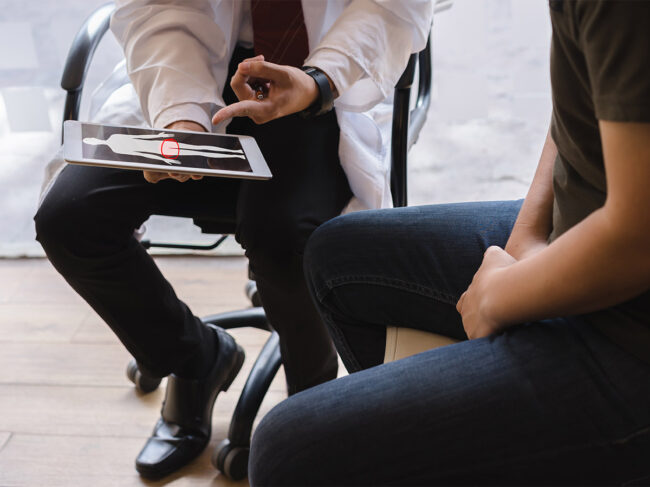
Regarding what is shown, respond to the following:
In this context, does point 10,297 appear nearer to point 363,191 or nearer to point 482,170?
point 363,191

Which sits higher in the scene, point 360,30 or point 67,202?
point 360,30

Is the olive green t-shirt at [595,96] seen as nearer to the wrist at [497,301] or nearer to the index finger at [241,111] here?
the wrist at [497,301]

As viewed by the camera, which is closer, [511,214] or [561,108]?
[561,108]

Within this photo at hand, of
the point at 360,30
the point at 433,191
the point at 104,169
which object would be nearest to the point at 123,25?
the point at 104,169

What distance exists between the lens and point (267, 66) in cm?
94

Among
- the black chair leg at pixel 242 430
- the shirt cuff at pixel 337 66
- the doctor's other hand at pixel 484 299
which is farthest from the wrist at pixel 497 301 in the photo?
the black chair leg at pixel 242 430

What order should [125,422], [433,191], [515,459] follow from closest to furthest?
1. [515,459]
2. [125,422]
3. [433,191]

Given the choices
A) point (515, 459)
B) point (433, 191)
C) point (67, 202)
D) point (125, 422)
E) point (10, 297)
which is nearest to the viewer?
point (515, 459)

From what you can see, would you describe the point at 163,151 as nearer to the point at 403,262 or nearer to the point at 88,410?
the point at 403,262

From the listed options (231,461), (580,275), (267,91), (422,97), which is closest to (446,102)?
(422,97)

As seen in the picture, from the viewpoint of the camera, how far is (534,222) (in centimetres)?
79

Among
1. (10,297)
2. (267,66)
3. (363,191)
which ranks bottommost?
(10,297)

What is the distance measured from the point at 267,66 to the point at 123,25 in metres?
0.33

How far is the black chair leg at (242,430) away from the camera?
120 cm
